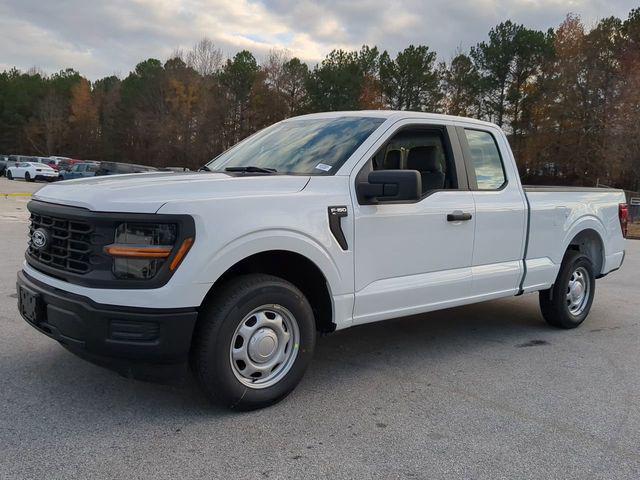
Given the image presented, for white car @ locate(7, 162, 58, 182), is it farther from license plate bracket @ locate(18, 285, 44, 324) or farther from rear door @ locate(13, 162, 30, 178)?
license plate bracket @ locate(18, 285, 44, 324)

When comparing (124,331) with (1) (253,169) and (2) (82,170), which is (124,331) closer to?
(1) (253,169)

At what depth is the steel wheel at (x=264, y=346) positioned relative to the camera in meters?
3.51

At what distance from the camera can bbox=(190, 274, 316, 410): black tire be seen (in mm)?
3324

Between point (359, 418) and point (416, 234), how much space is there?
1410 millimetres

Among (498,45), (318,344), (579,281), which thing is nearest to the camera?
(318,344)

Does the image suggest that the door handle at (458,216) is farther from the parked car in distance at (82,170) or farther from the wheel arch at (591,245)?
the parked car in distance at (82,170)

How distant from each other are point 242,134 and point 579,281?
55.9 metres

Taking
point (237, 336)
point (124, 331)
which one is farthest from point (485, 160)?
point (124, 331)

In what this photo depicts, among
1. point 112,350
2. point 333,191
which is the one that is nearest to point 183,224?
point 112,350

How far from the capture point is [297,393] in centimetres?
397

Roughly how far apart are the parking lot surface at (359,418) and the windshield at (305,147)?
156 cm

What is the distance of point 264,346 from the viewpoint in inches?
141

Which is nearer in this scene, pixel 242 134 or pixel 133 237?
pixel 133 237

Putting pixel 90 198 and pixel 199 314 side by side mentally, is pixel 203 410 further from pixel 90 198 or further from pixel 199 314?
pixel 90 198
